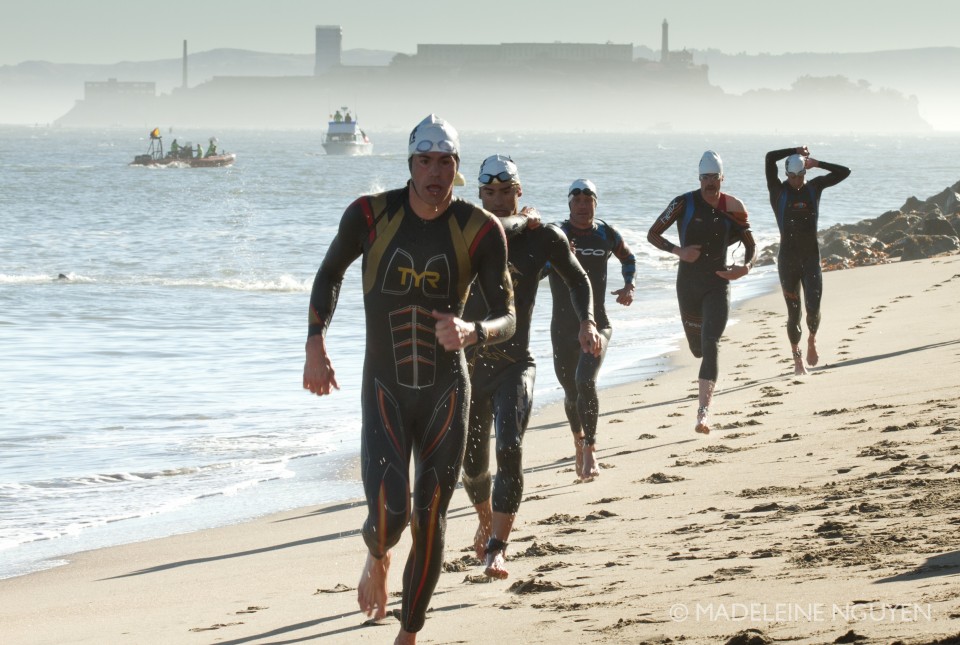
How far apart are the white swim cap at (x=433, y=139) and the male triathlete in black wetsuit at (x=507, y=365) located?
4.25 feet

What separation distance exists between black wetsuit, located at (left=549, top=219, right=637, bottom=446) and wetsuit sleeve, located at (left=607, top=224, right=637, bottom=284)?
0.02 metres

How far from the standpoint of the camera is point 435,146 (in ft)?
16.1

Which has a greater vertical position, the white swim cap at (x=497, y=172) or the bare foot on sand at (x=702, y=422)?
the white swim cap at (x=497, y=172)

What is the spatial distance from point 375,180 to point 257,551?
82290 mm

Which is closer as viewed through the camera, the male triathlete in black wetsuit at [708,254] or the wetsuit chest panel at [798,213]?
the male triathlete in black wetsuit at [708,254]

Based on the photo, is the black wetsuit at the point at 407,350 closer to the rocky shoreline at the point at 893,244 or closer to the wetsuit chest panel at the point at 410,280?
the wetsuit chest panel at the point at 410,280

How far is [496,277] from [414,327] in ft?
1.27

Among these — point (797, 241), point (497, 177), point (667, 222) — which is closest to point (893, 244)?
point (797, 241)

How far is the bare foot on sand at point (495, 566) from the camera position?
591cm

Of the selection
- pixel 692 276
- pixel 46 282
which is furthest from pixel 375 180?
pixel 692 276

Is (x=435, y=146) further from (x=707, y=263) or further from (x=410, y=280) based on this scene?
(x=707, y=263)

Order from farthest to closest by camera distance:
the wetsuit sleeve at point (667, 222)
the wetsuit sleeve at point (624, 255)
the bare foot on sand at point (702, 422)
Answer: the wetsuit sleeve at point (667, 222) < the bare foot on sand at point (702, 422) < the wetsuit sleeve at point (624, 255)

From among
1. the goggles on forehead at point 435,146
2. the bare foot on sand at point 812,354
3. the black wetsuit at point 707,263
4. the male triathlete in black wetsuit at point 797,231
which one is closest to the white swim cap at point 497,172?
the goggles on forehead at point 435,146

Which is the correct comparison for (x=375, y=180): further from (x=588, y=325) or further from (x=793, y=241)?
(x=588, y=325)
